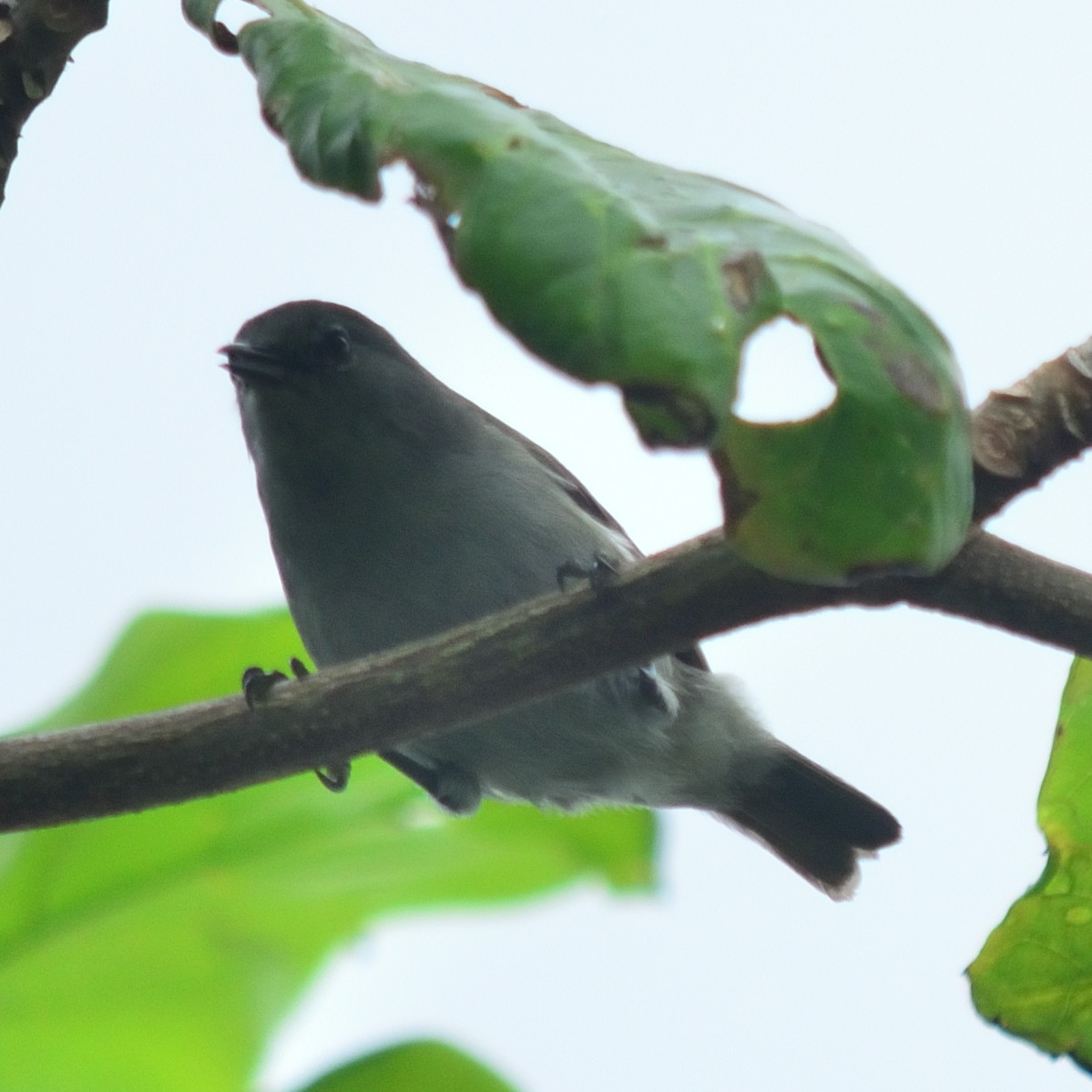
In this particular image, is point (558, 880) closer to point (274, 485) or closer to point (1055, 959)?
point (274, 485)

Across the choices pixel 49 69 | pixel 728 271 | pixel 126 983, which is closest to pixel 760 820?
pixel 126 983

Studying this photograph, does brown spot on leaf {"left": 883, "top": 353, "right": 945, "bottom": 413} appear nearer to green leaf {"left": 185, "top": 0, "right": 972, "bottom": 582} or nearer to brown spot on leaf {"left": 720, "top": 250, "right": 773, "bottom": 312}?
green leaf {"left": 185, "top": 0, "right": 972, "bottom": 582}

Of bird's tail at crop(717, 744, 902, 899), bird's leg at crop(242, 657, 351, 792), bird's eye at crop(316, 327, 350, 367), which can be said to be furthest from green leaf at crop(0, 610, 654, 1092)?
bird's tail at crop(717, 744, 902, 899)

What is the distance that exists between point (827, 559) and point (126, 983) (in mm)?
2373

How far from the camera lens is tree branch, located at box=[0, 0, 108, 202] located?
163 centimetres

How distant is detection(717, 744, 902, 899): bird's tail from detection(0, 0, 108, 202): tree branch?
2.90 m

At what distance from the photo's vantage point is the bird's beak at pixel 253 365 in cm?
342

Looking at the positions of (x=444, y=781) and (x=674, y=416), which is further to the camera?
(x=444, y=781)

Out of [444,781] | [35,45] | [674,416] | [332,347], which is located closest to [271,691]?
[35,45]

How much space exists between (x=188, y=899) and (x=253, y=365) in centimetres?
122

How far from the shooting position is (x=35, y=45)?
1.65 meters

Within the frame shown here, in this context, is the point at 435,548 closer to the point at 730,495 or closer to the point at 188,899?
the point at 188,899

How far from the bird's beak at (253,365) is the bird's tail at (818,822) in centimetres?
172

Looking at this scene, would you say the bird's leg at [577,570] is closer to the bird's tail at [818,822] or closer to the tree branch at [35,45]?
the bird's tail at [818,822]
